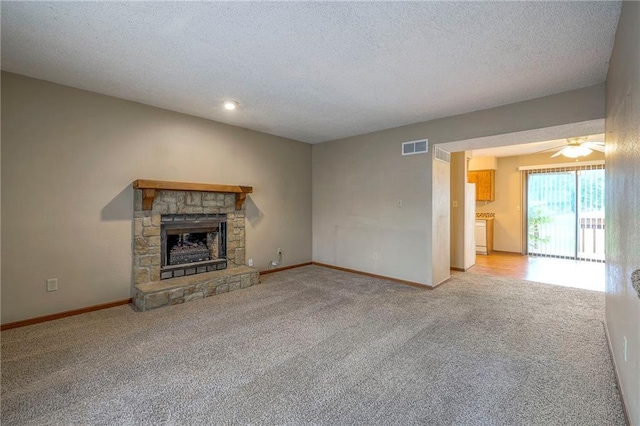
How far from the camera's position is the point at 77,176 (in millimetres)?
3297

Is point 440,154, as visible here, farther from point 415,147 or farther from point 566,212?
point 566,212

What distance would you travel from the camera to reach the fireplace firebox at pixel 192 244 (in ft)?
13.3

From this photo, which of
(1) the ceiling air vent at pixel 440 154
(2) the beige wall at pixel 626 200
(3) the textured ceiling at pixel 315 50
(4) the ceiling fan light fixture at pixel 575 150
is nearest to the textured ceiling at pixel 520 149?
(4) the ceiling fan light fixture at pixel 575 150

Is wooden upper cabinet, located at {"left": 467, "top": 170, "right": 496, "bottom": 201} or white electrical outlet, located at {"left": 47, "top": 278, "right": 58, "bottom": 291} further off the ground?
wooden upper cabinet, located at {"left": 467, "top": 170, "right": 496, "bottom": 201}

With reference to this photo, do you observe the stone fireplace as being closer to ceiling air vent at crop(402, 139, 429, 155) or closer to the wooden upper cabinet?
ceiling air vent at crop(402, 139, 429, 155)

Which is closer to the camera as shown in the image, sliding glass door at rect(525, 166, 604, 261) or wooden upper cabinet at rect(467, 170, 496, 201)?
sliding glass door at rect(525, 166, 604, 261)

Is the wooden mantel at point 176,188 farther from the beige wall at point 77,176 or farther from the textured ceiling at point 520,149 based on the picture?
the textured ceiling at point 520,149

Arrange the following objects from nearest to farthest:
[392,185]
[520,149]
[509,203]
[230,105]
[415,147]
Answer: [230,105] → [415,147] → [392,185] → [520,149] → [509,203]

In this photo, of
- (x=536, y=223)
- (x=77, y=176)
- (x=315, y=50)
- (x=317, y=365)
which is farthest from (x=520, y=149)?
(x=77, y=176)

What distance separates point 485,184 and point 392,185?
4495 mm

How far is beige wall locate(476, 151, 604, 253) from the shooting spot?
7.39 metres

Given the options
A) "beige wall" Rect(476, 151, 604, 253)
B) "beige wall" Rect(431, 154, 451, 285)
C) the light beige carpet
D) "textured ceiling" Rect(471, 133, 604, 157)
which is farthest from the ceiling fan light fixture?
the light beige carpet

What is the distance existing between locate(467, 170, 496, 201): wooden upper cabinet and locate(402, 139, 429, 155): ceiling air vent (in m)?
4.49

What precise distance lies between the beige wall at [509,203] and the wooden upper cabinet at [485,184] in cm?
12
